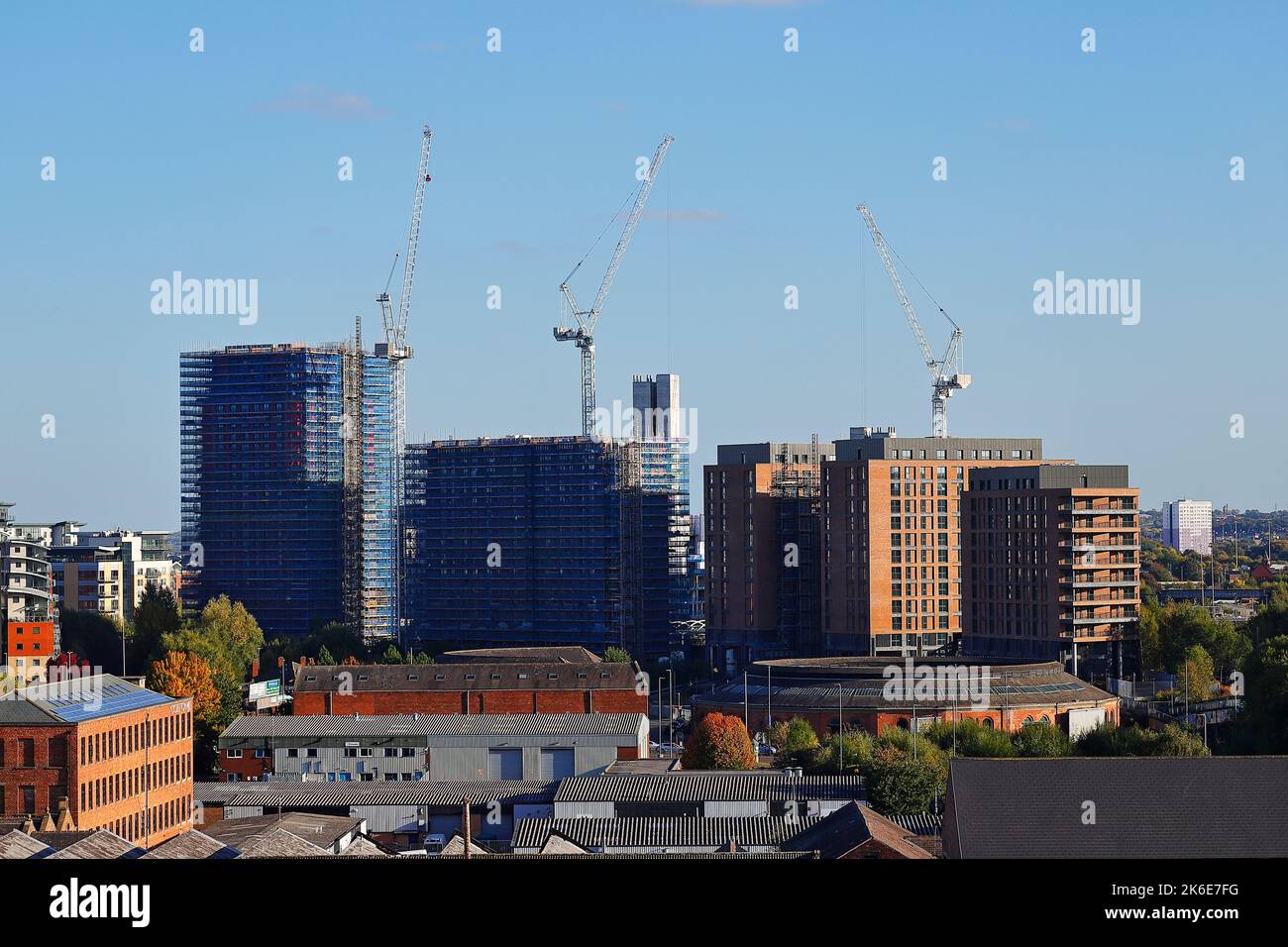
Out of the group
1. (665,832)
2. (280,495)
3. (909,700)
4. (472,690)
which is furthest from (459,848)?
(280,495)

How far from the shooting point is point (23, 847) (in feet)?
93.2

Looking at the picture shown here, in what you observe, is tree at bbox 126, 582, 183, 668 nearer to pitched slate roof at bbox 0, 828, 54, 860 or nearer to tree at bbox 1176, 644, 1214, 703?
tree at bbox 1176, 644, 1214, 703

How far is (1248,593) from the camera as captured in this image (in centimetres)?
14062

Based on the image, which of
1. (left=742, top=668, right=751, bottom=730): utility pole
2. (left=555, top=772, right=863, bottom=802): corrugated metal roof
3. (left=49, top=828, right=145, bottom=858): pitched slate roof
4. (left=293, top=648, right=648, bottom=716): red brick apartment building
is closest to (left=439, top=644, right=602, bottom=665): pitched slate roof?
(left=293, top=648, right=648, bottom=716): red brick apartment building

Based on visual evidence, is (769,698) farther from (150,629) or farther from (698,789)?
(150,629)

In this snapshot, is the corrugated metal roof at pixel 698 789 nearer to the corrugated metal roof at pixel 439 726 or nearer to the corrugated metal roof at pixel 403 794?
the corrugated metal roof at pixel 403 794

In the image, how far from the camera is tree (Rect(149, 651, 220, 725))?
6931 centimetres

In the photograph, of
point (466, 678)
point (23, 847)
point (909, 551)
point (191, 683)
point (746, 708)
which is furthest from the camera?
point (909, 551)

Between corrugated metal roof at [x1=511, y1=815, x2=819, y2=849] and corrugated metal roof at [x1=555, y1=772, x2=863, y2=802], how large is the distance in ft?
11.0

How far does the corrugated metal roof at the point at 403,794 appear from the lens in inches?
1869

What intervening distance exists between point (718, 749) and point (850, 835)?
78.5ft
